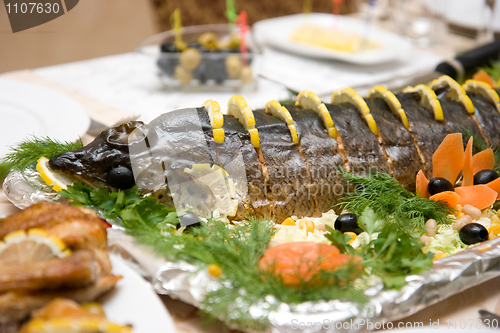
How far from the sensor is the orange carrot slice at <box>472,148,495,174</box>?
218cm

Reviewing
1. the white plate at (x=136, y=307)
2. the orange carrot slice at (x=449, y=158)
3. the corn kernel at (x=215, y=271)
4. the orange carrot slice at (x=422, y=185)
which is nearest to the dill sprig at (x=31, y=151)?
the white plate at (x=136, y=307)

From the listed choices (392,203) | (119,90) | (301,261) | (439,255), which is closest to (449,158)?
(392,203)

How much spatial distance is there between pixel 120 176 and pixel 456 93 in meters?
1.87

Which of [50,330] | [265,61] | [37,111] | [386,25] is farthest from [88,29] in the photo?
[50,330]

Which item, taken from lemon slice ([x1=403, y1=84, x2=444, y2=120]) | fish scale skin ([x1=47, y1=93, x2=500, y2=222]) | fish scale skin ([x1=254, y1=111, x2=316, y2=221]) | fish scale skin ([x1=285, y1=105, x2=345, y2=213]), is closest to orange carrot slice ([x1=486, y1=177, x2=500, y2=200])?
fish scale skin ([x1=47, y1=93, x2=500, y2=222])

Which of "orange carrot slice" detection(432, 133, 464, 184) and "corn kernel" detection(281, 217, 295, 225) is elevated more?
"orange carrot slice" detection(432, 133, 464, 184)

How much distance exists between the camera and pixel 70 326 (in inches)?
41.6

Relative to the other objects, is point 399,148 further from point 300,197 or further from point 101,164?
point 101,164

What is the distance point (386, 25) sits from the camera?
5.05m

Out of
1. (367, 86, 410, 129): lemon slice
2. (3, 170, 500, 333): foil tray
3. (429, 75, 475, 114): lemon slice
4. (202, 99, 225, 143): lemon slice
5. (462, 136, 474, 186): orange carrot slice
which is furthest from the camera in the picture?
(429, 75, 475, 114): lemon slice

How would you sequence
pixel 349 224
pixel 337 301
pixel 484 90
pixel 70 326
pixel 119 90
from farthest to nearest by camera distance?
pixel 119 90, pixel 484 90, pixel 349 224, pixel 337 301, pixel 70 326

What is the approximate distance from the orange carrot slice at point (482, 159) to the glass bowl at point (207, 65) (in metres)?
1.84

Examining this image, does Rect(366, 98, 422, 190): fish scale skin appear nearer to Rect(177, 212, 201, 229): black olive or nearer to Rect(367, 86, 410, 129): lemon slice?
Rect(367, 86, 410, 129): lemon slice

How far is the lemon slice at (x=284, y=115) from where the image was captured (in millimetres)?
1977
